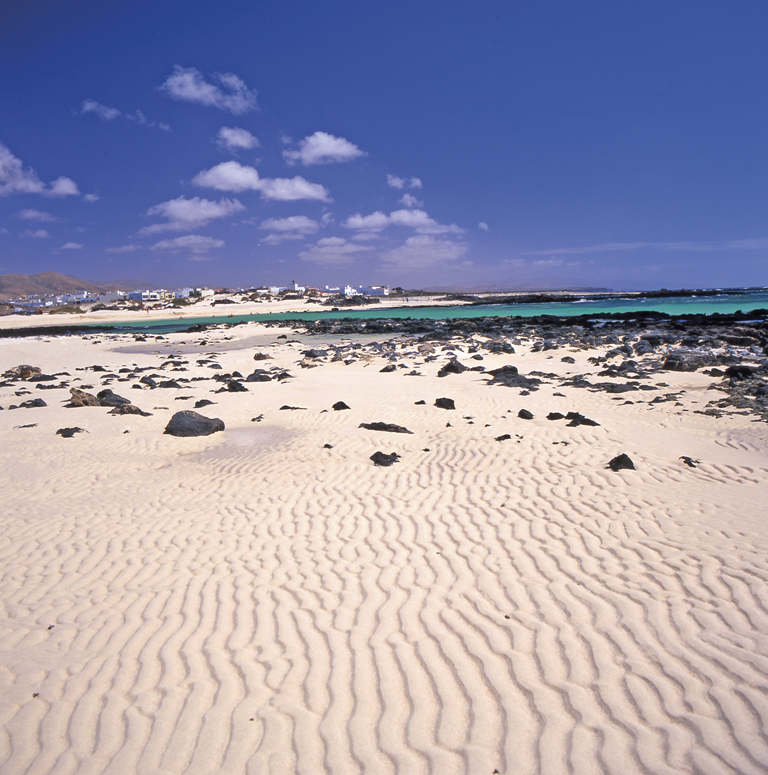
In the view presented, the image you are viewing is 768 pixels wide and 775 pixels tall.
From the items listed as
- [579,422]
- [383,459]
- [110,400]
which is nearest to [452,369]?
[579,422]

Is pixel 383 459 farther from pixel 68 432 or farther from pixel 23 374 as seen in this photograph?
pixel 23 374

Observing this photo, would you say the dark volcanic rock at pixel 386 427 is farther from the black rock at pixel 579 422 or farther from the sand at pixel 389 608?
the black rock at pixel 579 422

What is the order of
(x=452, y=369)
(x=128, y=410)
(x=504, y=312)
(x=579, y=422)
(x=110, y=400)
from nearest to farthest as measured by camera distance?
(x=579, y=422) < (x=128, y=410) < (x=110, y=400) < (x=452, y=369) < (x=504, y=312)

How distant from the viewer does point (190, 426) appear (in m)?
10.0

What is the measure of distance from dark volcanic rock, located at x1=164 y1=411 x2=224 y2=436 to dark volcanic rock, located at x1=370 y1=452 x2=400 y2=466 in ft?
13.3

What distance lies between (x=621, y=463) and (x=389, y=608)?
503 centimetres

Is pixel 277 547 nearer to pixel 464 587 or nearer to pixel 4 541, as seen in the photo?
pixel 464 587

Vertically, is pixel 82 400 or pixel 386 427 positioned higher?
pixel 82 400

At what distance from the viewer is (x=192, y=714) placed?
9.76ft

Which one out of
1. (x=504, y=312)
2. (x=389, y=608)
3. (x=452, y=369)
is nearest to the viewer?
(x=389, y=608)

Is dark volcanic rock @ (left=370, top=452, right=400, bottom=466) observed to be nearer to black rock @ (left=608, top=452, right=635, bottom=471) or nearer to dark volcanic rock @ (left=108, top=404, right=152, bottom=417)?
black rock @ (left=608, top=452, right=635, bottom=471)

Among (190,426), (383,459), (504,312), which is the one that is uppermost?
(504,312)

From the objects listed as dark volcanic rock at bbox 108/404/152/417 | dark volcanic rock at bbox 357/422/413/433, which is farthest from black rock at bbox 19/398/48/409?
dark volcanic rock at bbox 357/422/413/433

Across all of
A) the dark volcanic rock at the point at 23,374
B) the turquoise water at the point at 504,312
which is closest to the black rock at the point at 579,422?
the dark volcanic rock at the point at 23,374
